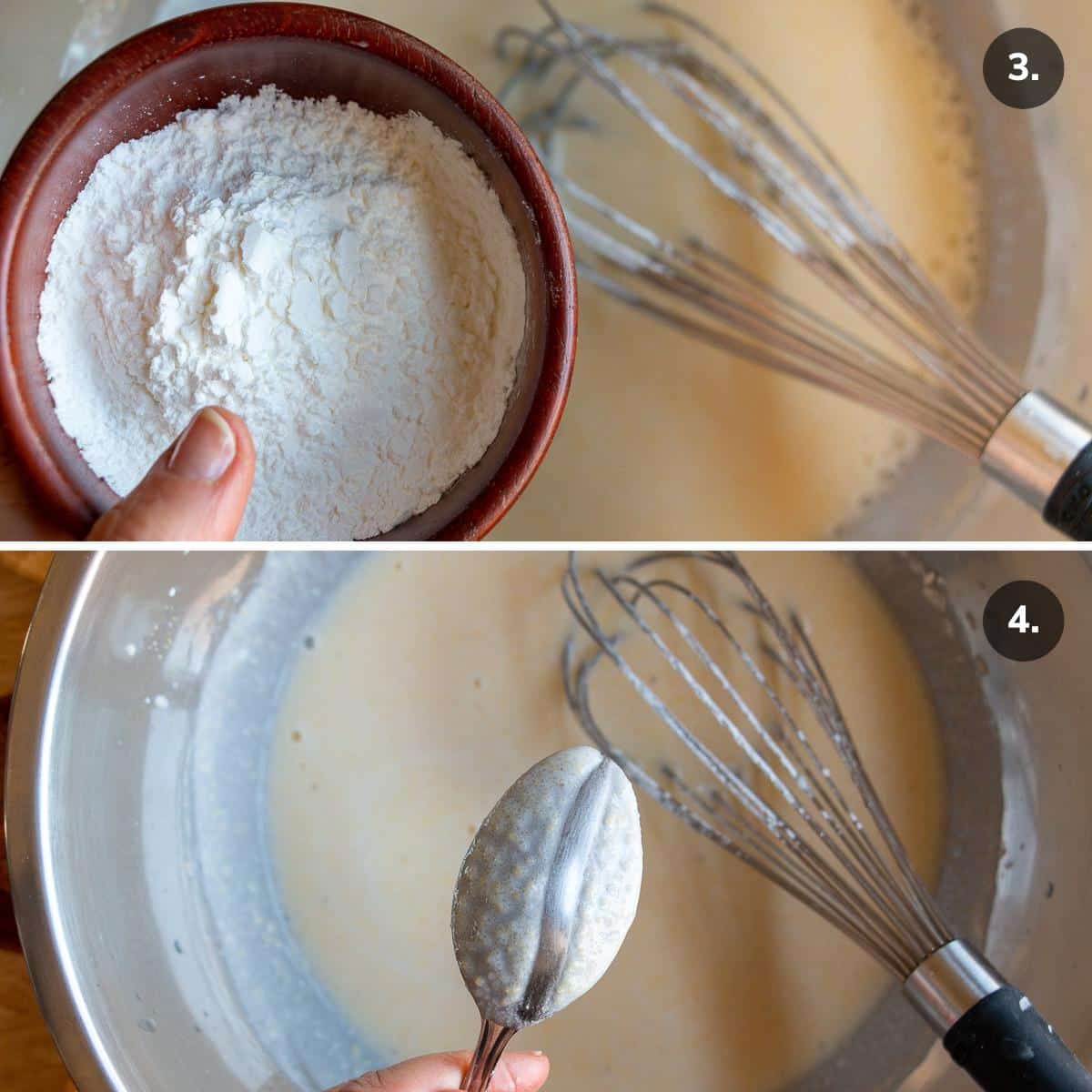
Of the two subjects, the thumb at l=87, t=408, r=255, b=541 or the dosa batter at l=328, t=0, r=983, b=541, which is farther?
the dosa batter at l=328, t=0, r=983, b=541

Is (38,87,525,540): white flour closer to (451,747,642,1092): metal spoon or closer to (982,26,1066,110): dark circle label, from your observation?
(451,747,642,1092): metal spoon

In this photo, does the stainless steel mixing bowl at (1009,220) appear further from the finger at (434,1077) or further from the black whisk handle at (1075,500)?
the finger at (434,1077)

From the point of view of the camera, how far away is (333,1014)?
49cm

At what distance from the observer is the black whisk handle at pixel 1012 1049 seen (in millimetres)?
378

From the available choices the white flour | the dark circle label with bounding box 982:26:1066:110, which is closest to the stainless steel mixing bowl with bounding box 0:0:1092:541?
the dark circle label with bounding box 982:26:1066:110

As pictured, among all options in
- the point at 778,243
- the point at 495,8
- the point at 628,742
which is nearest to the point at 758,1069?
the point at 628,742

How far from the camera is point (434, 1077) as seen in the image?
0.39 m

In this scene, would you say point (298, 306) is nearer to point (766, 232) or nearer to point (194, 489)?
point (194, 489)

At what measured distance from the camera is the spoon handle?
0.37m

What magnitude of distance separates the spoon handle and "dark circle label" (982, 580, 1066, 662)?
0.28 meters

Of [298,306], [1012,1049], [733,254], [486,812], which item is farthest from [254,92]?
[1012,1049]

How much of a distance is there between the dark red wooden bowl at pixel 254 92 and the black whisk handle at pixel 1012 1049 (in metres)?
0.27

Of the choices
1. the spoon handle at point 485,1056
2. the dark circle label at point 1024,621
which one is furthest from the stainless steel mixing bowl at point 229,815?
the spoon handle at point 485,1056

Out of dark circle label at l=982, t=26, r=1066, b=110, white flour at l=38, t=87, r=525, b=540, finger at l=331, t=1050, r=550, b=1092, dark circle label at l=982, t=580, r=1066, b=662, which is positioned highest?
dark circle label at l=982, t=26, r=1066, b=110
